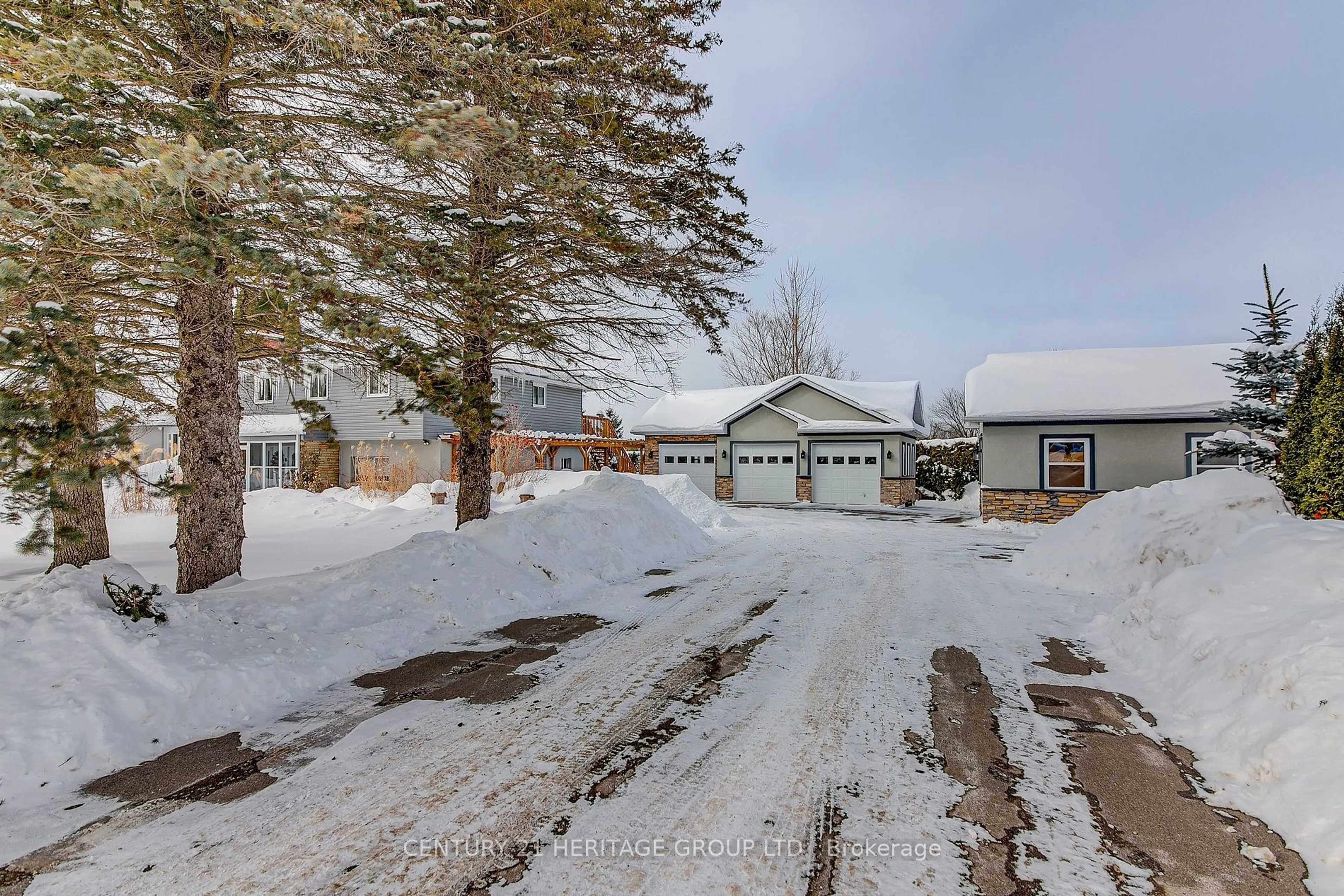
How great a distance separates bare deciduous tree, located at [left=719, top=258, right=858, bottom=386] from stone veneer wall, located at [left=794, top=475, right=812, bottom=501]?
10.8 m

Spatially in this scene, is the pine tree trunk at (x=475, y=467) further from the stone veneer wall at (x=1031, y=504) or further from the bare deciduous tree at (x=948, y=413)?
the bare deciduous tree at (x=948, y=413)

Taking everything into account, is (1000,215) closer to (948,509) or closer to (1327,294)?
(948,509)

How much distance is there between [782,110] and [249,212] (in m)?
12.1

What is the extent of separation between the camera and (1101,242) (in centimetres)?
2084

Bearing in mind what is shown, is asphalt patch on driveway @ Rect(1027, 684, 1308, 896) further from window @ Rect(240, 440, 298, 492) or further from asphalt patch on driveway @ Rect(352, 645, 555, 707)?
window @ Rect(240, 440, 298, 492)

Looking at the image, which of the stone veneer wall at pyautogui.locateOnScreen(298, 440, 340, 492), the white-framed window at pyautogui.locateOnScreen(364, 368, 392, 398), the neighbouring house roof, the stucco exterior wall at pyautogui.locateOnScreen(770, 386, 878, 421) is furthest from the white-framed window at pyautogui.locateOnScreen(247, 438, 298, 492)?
the white-framed window at pyautogui.locateOnScreen(364, 368, 392, 398)

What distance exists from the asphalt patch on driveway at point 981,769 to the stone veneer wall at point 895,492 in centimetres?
1714

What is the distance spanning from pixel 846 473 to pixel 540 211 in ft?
57.2

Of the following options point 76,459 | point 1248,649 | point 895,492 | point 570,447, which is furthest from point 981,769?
point 570,447

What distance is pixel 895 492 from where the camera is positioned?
21.1 metres

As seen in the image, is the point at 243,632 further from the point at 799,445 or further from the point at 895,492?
the point at 895,492

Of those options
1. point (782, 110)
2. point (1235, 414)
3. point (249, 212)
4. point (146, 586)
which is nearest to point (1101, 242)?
point (1235, 414)

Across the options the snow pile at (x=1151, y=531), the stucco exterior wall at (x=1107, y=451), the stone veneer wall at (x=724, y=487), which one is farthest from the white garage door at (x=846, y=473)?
the snow pile at (x=1151, y=531)

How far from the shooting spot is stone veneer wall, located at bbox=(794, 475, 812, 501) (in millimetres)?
22125
